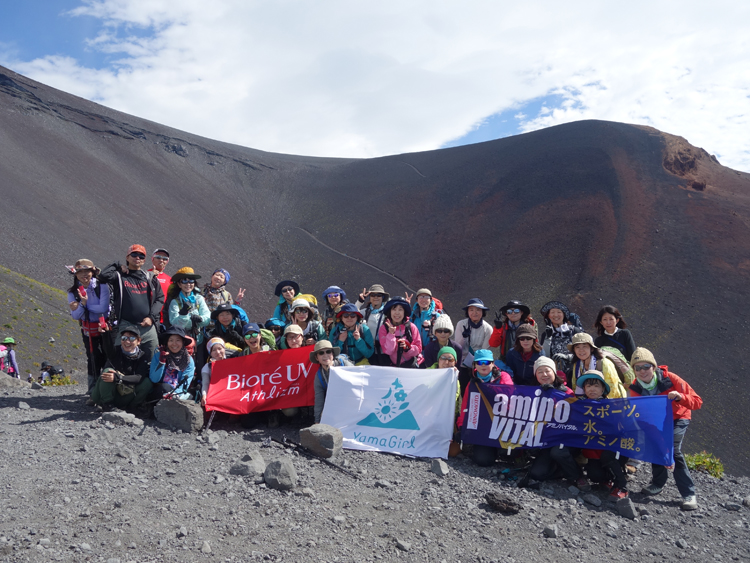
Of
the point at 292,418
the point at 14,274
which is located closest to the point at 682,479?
the point at 292,418

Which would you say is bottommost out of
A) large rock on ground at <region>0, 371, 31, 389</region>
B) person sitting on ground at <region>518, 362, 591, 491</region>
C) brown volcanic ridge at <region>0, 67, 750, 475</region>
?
large rock on ground at <region>0, 371, 31, 389</region>

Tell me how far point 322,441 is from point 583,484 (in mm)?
2825

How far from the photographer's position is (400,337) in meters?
7.07

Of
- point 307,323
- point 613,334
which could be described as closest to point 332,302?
point 307,323

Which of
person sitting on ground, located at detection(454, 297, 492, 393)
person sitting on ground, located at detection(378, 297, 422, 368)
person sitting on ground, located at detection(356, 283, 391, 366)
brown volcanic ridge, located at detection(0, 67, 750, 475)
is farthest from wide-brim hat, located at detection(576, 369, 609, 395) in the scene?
brown volcanic ridge, located at detection(0, 67, 750, 475)

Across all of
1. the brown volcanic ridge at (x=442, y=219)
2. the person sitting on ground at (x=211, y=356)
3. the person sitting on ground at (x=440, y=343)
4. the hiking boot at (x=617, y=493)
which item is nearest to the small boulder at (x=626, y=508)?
the hiking boot at (x=617, y=493)

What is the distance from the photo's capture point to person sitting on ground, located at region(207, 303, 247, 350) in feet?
23.9

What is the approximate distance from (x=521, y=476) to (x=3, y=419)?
590 centimetres

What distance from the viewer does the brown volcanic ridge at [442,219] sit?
74.5ft

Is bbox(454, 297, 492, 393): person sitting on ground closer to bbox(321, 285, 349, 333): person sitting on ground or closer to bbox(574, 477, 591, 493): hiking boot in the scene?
bbox(321, 285, 349, 333): person sitting on ground

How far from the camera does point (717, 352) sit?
18.8 meters

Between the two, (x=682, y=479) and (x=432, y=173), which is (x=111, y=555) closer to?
(x=682, y=479)

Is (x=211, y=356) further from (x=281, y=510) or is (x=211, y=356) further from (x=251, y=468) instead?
(x=281, y=510)

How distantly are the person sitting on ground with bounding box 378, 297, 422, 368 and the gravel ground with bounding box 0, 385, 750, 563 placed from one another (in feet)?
4.75
